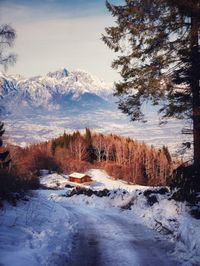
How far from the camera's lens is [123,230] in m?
13.9

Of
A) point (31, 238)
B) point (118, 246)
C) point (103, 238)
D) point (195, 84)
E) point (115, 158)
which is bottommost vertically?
point (115, 158)

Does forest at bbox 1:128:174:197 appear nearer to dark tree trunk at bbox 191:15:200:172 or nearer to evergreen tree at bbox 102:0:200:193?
evergreen tree at bbox 102:0:200:193

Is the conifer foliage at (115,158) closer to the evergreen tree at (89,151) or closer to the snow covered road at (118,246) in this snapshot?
the evergreen tree at (89,151)

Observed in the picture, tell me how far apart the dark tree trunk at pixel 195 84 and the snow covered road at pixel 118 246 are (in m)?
3.81

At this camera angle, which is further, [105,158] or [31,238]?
[105,158]

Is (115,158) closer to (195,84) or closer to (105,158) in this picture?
(105,158)

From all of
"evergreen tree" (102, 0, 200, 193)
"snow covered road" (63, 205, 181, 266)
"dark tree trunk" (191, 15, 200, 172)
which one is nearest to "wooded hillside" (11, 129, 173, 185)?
"evergreen tree" (102, 0, 200, 193)

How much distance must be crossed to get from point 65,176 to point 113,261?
9409 centimetres

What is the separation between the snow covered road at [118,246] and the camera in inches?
378

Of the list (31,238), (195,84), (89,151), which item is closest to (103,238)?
(31,238)

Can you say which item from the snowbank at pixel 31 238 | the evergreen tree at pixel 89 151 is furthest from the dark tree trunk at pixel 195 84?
the evergreen tree at pixel 89 151

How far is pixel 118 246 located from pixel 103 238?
1441mm

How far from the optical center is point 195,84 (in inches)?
592

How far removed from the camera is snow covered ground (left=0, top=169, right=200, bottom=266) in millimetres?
9578
